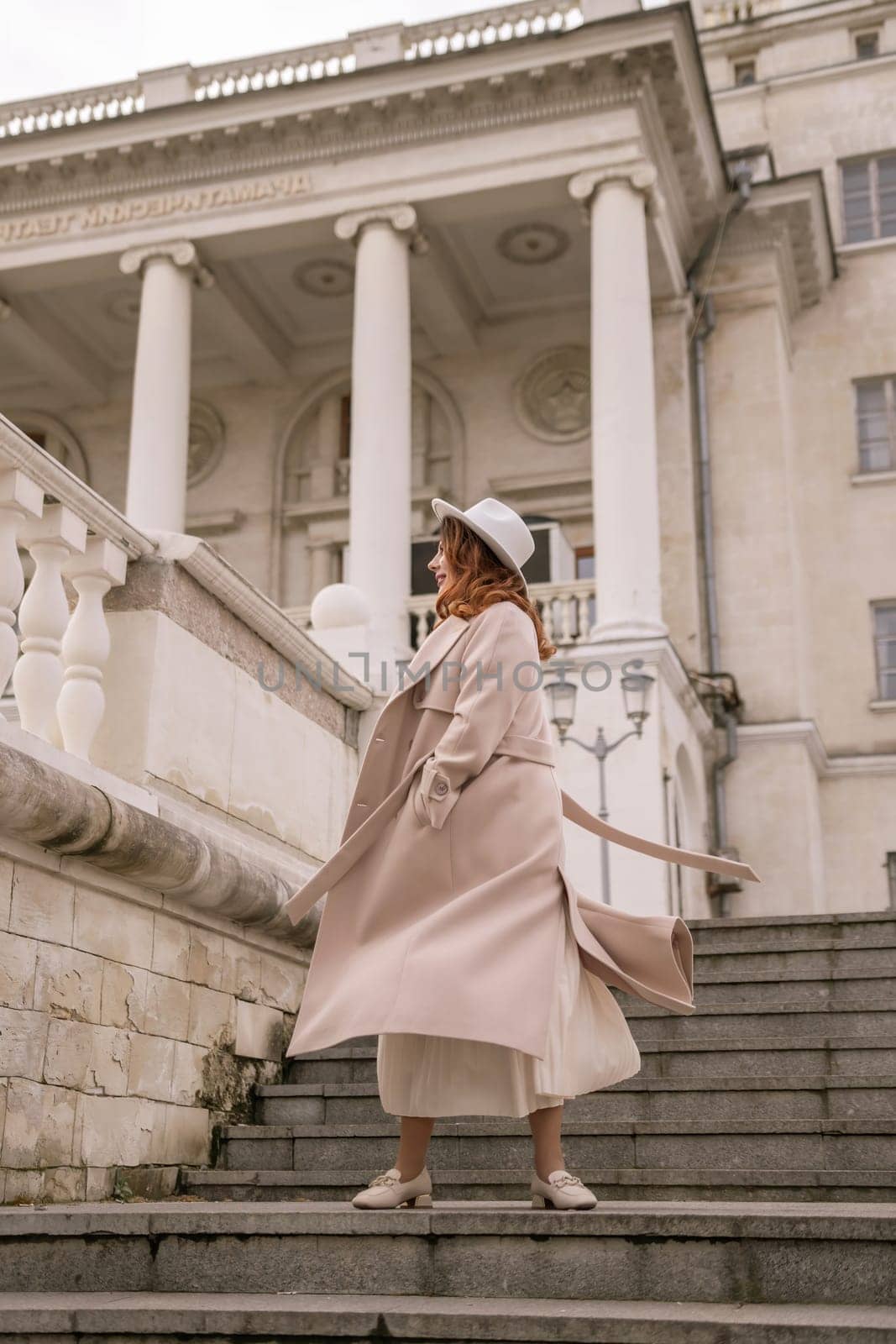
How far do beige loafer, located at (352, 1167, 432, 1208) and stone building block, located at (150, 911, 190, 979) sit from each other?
2.20 m

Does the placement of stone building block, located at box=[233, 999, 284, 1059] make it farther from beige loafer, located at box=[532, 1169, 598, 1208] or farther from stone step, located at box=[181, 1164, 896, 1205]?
beige loafer, located at box=[532, 1169, 598, 1208]

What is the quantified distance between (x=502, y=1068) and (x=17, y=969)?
193 cm

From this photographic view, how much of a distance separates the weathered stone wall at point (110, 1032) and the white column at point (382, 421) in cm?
959

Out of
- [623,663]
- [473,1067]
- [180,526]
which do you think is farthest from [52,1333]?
[180,526]

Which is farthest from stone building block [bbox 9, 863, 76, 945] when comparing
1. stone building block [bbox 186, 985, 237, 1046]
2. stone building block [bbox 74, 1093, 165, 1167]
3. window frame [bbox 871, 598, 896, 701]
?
window frame [bbox 871, 598, 896, 701]

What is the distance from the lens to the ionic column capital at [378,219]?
1848 centimetres

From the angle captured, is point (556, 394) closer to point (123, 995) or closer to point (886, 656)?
point (886, 656)

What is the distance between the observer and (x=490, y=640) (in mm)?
4516

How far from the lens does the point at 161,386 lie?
61.9 ft

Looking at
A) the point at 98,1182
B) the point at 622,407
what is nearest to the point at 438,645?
the point at 98,1182

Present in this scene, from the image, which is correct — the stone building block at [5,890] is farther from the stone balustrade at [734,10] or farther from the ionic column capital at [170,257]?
the stone balustrade at [734,10]

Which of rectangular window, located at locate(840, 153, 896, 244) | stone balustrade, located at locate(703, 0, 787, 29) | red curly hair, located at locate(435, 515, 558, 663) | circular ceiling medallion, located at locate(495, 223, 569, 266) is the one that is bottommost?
red curly hair, located at locate(435, 515, 558, 663)

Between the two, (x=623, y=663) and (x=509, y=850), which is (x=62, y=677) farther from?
(x=623, y=663)

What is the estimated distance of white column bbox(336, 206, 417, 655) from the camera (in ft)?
55.8
